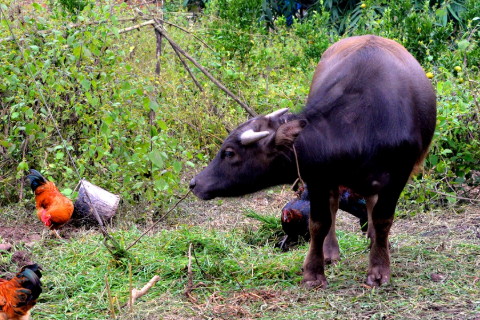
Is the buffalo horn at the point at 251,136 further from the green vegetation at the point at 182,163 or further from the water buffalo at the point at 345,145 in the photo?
the green vegetation at the point at 182,163

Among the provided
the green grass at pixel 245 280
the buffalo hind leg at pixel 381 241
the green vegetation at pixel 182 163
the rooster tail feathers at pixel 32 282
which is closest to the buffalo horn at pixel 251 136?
the green vegetation at pixel 182 163

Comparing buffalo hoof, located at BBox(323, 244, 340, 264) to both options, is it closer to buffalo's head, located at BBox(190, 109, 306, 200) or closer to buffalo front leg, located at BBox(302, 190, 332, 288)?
buffalo front leg, located at BBox(302, 190, 332, 288)

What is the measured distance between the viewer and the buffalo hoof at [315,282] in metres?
4.97

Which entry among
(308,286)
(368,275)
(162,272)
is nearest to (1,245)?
(162,272)

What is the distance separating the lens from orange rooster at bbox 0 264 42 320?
4438 millimetres

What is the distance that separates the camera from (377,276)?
4938 mm

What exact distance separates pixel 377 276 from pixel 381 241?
0.86ft

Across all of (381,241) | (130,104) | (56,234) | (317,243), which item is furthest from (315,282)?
(130,104)

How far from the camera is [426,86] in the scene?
5.37 metres

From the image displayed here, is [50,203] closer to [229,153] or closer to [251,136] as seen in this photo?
[229,153]

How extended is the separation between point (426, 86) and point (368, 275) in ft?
5.25

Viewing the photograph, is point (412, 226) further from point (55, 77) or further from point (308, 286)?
point (55, 77)

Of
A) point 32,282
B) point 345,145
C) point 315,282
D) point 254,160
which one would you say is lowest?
point 315,282

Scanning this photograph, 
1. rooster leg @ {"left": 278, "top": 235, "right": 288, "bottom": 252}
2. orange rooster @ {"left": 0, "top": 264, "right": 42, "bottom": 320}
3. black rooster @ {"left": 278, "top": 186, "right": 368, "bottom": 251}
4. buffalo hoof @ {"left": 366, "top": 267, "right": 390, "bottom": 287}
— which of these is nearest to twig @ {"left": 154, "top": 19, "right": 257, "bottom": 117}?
black rooster @ {"left": 278, "top": 186, "right": 368, "bottom": 251}
